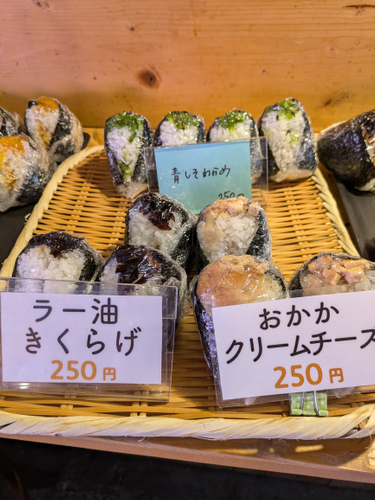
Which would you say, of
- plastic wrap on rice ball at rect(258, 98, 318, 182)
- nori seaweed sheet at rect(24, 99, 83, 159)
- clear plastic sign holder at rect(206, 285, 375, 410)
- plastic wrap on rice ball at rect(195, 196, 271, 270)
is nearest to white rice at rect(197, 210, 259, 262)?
plastic wrap on rice ball at rect(195, 196, 271, 270)

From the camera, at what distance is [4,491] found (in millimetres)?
1342

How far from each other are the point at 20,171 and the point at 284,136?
1219 millimetres

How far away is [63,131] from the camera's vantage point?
1778mm

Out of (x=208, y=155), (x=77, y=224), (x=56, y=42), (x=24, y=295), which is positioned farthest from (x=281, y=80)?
(x=24, y=295)

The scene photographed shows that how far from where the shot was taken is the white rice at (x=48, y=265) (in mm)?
1058

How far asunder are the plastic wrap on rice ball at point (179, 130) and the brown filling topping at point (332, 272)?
33.1 inches

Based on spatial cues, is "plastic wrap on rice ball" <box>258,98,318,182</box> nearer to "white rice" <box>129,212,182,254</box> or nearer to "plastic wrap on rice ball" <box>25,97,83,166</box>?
"white rice" <box>129,212,182,254</box>

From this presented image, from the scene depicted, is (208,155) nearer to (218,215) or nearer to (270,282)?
(218,215)

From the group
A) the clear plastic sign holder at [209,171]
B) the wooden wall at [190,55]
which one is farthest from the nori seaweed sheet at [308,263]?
the wooden wall at [190,55]

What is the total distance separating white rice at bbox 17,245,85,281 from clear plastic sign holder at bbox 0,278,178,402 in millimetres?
123

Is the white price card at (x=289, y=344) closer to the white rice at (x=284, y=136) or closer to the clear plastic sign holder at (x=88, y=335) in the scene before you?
the clear plastic sign holder at (x=88, y=335)

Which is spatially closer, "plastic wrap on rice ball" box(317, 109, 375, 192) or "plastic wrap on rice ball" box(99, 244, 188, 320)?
"plastic wrap on rice ball" box(99, 244, 188, 320)

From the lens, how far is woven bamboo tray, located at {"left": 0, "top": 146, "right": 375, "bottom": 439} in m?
0.84

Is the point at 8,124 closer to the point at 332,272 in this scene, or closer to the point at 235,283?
the point at 235,283
